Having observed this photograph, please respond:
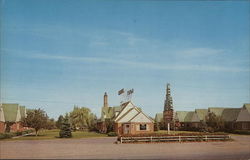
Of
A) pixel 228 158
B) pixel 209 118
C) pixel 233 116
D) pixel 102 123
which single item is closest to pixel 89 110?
pixel 102 123

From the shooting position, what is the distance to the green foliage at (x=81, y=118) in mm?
66125

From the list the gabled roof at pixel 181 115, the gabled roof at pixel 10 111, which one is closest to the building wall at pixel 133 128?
the gabled roof at pixel 10 111

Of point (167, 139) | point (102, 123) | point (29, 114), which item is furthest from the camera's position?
point (102, 123)

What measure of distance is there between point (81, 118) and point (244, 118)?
38133 millimetres

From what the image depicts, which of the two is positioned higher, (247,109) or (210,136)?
(247,109)

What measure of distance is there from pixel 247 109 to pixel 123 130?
95.7ft

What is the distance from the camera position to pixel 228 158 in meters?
20.0

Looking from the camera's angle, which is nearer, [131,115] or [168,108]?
[168,108]

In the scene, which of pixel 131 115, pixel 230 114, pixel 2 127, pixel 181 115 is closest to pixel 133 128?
pixel 131 115

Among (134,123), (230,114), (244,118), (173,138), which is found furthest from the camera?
(230,114)

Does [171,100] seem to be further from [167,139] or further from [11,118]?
[11,118]

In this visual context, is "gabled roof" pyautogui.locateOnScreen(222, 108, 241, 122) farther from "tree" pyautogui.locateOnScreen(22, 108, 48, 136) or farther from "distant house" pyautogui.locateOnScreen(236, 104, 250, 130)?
"tree" pyautogui.locateOnScreen(22, 108, 48, 136)

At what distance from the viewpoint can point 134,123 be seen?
52.3 metres

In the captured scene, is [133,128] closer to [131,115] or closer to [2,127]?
[131,115]
